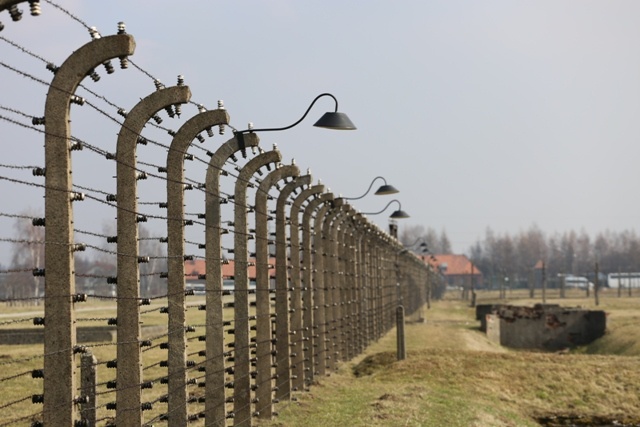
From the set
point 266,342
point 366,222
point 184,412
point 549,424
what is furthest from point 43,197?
point 366,222

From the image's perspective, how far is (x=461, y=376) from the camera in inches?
635

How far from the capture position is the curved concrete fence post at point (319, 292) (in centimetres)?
1585

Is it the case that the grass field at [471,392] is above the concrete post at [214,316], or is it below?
below

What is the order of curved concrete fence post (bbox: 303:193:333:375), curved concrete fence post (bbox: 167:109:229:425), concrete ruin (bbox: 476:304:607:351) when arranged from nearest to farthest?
curved concrete fence post (bbox: 167:109:229:425)
curved concrete fence post (bbox: 303:193:333:375)
concrete ruin (bbox: 476:304:607:351)

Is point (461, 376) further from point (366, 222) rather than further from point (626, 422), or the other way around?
point (366, 222)

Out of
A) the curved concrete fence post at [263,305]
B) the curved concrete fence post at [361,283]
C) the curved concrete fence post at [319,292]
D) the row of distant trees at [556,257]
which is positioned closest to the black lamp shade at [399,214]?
the curved concrete fence post at [361,283]

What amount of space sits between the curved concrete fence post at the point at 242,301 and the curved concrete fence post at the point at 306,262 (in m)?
3.03

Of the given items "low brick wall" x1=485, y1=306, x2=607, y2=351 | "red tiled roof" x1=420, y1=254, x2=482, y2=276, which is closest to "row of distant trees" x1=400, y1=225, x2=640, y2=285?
"red tiled roof" x1=420, y1=254, x2=482, y2=276

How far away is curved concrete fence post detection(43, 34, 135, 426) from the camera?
5.95 metres

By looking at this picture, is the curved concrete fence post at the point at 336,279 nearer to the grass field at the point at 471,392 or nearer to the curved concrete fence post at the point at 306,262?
the grass field at the point at 471,392

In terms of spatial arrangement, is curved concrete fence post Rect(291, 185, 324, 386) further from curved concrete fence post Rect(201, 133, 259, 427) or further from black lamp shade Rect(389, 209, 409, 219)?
black lamp shade Rect(389, 209, 409, 219)

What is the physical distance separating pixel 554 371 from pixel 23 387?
27.5ft

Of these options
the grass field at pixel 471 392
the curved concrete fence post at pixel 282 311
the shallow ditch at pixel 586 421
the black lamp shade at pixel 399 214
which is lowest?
the shallow ditch at pixel 586 421

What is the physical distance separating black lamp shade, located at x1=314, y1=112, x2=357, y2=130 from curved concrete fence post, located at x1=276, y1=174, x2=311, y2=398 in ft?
6.02
